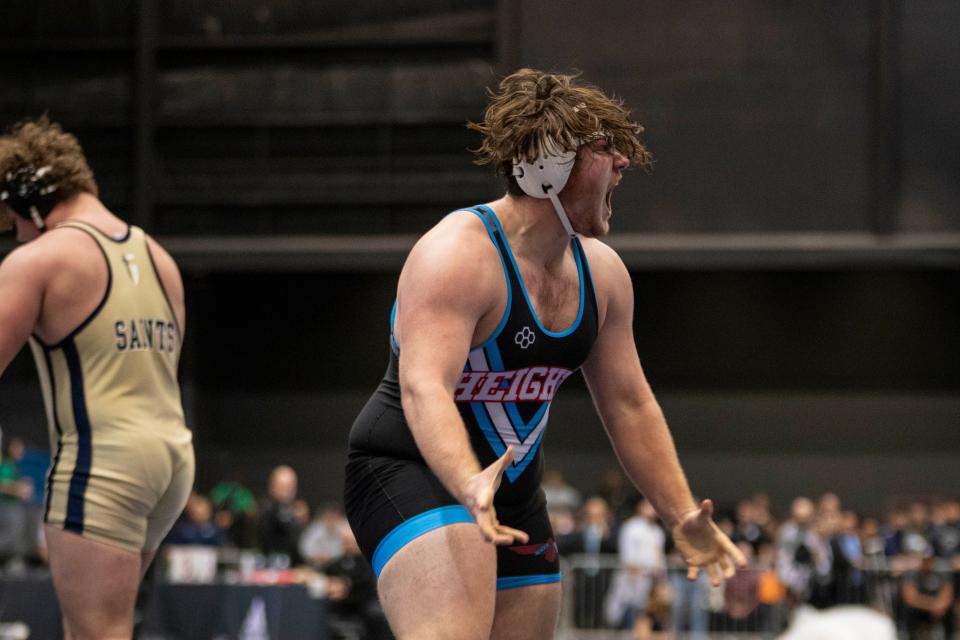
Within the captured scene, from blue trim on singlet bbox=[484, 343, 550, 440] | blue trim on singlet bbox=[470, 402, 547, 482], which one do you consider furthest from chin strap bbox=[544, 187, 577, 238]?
blue trim on singlet bbox=[470, 402, 547, 482]

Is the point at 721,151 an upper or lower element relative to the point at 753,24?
lower

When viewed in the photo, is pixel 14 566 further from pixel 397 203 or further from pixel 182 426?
pixel 182 426

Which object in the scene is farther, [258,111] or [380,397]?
[258,111]

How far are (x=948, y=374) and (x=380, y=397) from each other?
1900 centimetres

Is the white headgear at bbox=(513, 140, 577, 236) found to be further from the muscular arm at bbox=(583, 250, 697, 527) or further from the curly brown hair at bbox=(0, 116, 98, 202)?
the curly brown hair at bbox=(0, 116, 98, 202)

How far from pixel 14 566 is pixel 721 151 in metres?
7.97

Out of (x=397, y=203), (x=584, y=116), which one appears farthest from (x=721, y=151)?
(x=584, y=116)

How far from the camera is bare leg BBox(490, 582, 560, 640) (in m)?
3.88

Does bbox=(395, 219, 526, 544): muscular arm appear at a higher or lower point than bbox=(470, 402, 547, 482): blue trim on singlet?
higher

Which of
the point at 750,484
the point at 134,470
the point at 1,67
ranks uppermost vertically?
the point at 1,67

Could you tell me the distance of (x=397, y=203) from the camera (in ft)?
47.5

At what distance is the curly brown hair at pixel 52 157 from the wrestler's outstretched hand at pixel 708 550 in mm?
2422

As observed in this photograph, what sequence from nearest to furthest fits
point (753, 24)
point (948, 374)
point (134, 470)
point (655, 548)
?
point (134, 470), point (753, 24), point (655, 548), point (948, 374)

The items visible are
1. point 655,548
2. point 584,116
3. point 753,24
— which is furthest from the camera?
point 655,548
